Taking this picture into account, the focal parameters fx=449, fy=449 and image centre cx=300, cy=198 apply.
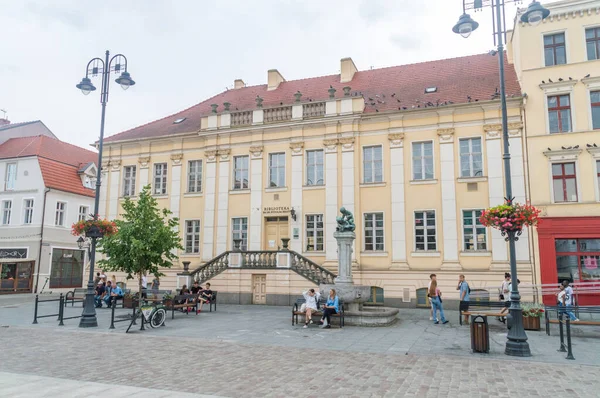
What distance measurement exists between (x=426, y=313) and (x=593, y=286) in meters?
7.29

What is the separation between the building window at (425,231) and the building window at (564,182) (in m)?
5.63

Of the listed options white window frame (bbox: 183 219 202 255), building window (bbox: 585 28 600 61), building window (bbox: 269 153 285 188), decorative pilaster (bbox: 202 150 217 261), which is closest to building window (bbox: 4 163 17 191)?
white window frame (bbox: 183 219 202 255)

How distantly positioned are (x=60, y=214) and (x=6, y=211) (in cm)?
392

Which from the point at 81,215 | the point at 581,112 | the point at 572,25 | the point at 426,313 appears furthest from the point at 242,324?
the point at 81,215

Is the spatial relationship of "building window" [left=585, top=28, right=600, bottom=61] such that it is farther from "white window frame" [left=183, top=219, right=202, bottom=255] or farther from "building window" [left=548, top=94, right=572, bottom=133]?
"white window frame" [left=183, top=219, right=202, bottom=255]

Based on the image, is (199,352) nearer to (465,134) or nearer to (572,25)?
(465,134)

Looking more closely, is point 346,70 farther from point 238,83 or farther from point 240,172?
point 240,172

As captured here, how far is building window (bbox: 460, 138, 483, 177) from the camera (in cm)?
2227

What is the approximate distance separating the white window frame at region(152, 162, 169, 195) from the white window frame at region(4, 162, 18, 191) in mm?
14793

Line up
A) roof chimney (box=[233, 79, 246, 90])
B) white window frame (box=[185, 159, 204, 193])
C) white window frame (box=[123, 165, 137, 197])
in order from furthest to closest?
roof chimney (box=[233, 79, 246, 90]) → white window frame (box=[123, 165, 137, 197]) → white window frame (box=[185, 159, 204, 193])

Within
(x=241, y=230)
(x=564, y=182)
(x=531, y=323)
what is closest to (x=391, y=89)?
(x=564, y=182)

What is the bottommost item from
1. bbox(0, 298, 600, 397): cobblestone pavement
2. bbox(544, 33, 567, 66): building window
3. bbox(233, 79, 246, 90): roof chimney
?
bbox(0, 298, 600, 397): cobblestone pavement

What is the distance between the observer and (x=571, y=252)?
2025 cm

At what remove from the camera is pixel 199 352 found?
10.8 meters
